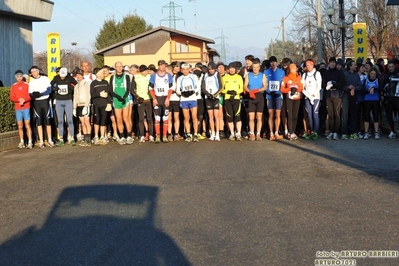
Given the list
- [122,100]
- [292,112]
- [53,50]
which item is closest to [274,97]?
[292,112]

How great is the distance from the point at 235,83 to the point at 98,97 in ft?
12.6

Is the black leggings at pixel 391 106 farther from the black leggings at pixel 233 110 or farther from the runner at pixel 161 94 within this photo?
the runner at pixel 161 94

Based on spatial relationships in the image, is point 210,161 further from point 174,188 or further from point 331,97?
point 331,97

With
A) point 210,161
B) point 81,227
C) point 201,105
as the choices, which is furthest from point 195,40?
point 81,227

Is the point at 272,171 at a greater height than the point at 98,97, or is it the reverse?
the point at 98,97

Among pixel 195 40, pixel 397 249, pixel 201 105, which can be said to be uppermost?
pixel 195 40

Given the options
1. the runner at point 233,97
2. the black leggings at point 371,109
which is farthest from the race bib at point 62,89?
the black leggings at point 371,109

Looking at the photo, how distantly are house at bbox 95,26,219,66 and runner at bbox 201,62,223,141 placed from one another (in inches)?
1805

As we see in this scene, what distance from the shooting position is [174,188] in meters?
9.51

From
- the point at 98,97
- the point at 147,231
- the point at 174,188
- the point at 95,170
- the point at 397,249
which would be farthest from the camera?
the point at 98,97

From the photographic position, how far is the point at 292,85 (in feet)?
52.5

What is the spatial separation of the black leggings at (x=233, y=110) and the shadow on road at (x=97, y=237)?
756 centimetres

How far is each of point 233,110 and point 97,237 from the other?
390 inches

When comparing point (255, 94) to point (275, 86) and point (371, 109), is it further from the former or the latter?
point (371, 109)
